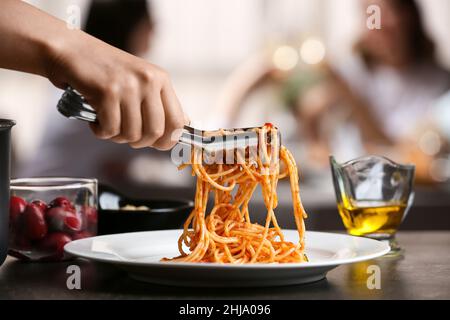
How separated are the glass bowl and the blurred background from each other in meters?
3.04

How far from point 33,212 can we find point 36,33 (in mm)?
323

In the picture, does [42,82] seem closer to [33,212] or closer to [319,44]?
[319,44]

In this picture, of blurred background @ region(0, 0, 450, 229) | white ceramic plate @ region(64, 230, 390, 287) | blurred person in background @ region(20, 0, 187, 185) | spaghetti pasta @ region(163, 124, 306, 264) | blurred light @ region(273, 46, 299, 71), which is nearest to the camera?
white ceramic plate @ region(64, 230, 390, 287)

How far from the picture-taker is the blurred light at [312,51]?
5.34 meters

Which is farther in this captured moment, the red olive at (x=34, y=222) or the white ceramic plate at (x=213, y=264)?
the red olive at (x=34, y=222)

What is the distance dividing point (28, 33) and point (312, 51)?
4.51m

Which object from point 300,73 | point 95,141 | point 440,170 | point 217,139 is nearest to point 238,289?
point 217,139

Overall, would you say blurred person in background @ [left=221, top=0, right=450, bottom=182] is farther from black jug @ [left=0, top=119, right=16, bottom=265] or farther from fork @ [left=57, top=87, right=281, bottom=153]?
black jug @ [left=0, top=119, right=16, bottom=265]

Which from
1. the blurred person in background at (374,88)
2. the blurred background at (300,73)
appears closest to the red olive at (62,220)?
the blurred background at (300,73)

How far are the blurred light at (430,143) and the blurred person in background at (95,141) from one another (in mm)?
1470

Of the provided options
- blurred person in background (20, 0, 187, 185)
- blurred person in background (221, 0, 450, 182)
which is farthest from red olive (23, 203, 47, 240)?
blurred person in background (221, 0, 450, 182)

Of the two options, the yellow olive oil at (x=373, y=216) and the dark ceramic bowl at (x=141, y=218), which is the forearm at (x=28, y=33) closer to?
the dark ceramic bowl at (x=141, y=218)

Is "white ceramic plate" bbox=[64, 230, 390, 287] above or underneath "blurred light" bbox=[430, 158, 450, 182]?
underneath

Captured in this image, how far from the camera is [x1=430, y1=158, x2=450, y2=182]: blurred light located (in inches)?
149
